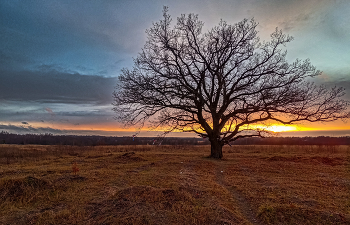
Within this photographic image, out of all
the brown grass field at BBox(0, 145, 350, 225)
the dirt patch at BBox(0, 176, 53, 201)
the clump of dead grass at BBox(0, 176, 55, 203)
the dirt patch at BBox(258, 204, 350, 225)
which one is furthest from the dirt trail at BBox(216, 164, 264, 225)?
the dirt patch at BBox(0, 176, 53, 201)

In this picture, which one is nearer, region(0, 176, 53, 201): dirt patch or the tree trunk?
region(0, 176, 53, 201): dirt patch

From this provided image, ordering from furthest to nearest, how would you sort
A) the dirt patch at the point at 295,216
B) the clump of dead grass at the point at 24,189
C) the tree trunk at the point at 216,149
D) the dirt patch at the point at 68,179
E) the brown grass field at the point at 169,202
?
the tree trunk at the point at 216,149
the dirt patch at the point at 68,179
the clump of dead grass at the point at 24,189
the brown grass field at the point at 169,202
the dirt patch at the point at 295,216

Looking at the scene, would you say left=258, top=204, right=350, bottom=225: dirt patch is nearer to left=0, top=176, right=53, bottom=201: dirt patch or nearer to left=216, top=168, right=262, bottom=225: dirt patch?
left=216, top=168, right=262, bottom=225: dirt patch

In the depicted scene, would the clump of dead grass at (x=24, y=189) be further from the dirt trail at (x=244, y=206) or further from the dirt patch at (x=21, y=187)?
the dirt trail at (x=244, y=206)

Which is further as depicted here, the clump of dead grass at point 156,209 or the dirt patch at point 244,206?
the dirt patch at point 244,206

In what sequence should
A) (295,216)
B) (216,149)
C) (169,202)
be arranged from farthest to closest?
(216,149) → (169,202) → (295,216)

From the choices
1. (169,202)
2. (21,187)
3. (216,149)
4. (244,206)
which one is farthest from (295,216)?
(216,149)

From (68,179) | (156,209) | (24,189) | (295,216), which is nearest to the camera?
(295,216)

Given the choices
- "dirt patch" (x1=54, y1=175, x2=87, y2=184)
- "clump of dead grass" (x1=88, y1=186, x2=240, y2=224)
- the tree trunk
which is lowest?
"clump of dead grass" (x1=88, y1=186, x2=240, y2=224)

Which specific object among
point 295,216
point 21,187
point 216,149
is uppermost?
point 216,149

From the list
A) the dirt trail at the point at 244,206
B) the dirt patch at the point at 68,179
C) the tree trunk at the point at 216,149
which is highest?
the tree trunk at the point at 216,149

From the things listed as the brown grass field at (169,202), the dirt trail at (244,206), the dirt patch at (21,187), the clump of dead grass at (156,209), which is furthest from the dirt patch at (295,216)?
the dirt patch at (21,187)

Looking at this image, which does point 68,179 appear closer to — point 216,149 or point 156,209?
point 156,209

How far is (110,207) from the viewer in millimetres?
5953
